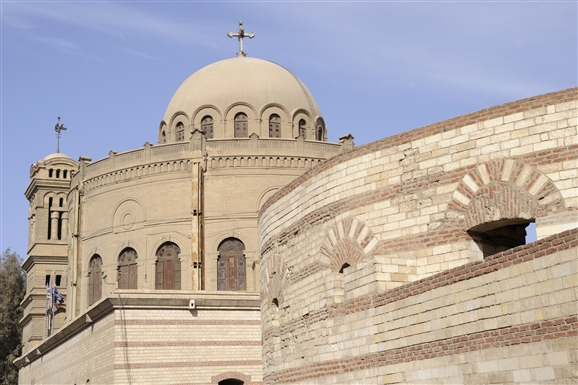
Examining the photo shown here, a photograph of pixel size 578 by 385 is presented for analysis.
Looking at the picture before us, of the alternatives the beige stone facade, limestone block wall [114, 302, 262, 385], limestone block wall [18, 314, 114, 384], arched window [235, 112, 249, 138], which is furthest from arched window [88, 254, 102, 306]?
limestone block wall [114, 302, 262, 385]

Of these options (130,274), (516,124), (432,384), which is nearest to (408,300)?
(432,384)

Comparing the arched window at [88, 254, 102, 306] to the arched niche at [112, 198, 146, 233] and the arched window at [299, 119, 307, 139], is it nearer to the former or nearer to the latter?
the arched niche at [112, 198, 146, 233]

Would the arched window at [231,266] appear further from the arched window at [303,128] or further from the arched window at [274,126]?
the arched window at [303,128]

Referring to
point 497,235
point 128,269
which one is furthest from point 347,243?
point 128,269

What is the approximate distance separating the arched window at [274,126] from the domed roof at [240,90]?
579 millimetres

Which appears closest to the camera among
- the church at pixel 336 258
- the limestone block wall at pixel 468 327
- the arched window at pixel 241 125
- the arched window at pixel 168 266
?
the limestone block wall at pixel 468 327

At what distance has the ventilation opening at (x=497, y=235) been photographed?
12750mm

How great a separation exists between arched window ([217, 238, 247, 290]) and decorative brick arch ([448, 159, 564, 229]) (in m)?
19.2

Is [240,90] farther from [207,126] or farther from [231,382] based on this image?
[231,382]

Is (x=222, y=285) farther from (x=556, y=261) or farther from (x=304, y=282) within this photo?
(x=556, y=261)

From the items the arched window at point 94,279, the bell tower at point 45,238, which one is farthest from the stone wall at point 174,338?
the bell tower at point 45,238

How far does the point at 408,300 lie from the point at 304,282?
12.1 ft

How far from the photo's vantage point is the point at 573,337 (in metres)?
8.97

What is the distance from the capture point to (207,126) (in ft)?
117
